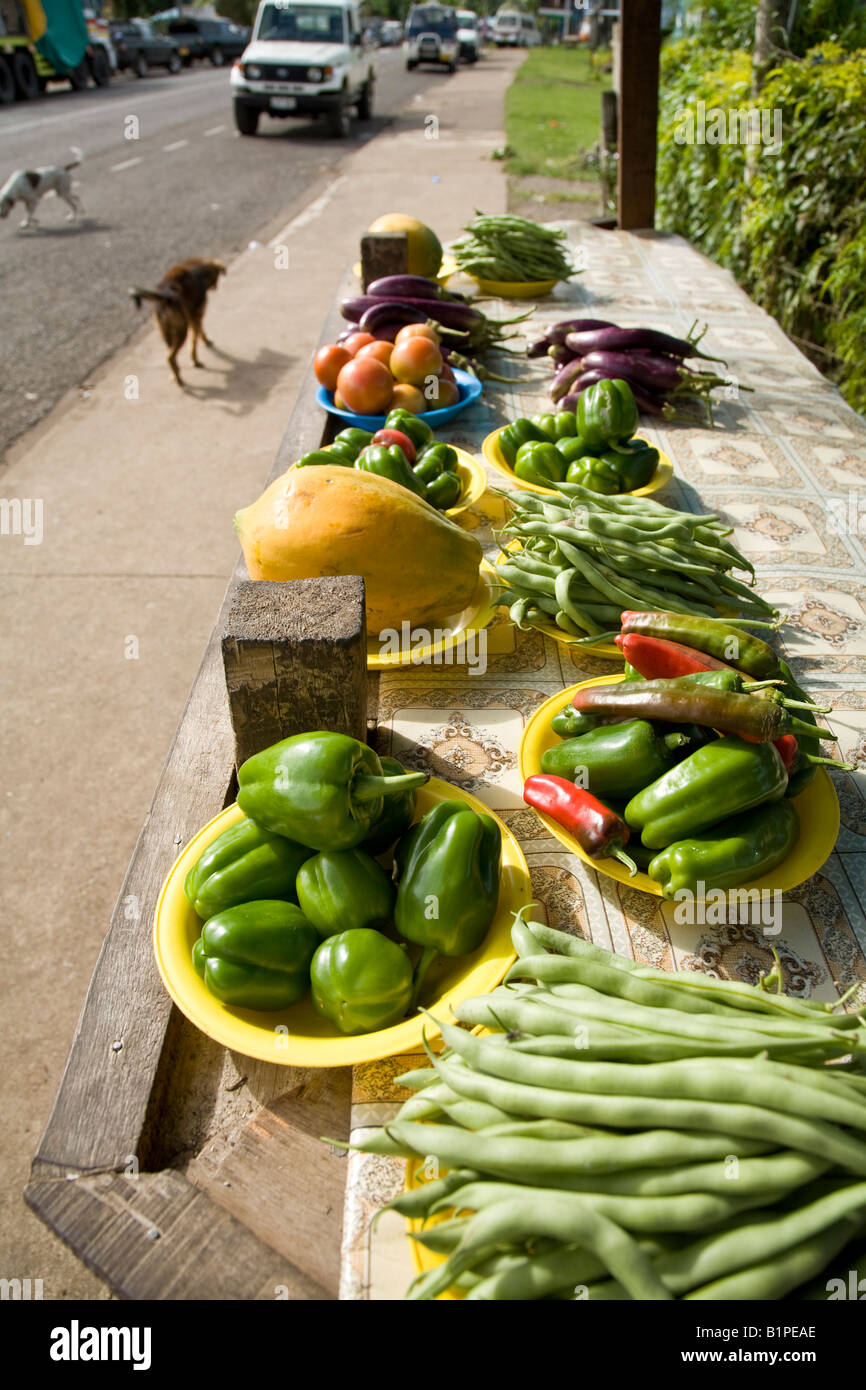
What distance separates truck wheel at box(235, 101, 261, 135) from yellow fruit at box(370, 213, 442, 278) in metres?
17.2

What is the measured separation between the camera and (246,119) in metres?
19.5

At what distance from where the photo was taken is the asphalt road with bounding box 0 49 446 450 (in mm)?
8711

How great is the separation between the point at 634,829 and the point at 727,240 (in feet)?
23.3

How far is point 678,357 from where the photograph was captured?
4.30 meters

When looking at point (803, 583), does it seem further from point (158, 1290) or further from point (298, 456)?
point (158, 1290)

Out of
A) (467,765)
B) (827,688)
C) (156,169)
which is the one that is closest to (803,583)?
(827,688)

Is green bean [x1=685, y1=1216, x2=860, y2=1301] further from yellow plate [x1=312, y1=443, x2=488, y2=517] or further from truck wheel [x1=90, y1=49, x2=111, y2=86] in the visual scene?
truck wheel [x1=90, y1=49, x2=111, y2=86]

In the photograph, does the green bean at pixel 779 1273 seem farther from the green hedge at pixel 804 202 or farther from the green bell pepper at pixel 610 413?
the green hedge at pixel 804 202

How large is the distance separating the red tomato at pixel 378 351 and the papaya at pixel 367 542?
5.24 feet

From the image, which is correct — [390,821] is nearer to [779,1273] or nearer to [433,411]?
[779,1273]

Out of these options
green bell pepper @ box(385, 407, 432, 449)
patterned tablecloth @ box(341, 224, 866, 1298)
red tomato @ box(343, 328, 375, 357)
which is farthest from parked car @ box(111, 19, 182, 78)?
green bell pepper @ box(385, 407, 432, 449)

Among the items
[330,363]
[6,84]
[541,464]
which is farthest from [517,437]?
[6,84]

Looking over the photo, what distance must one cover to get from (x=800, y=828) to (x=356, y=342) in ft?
9.96

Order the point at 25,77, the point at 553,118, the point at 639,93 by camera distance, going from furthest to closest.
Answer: the point at 25,77 < the point at 553,118 < the point at 639,93
